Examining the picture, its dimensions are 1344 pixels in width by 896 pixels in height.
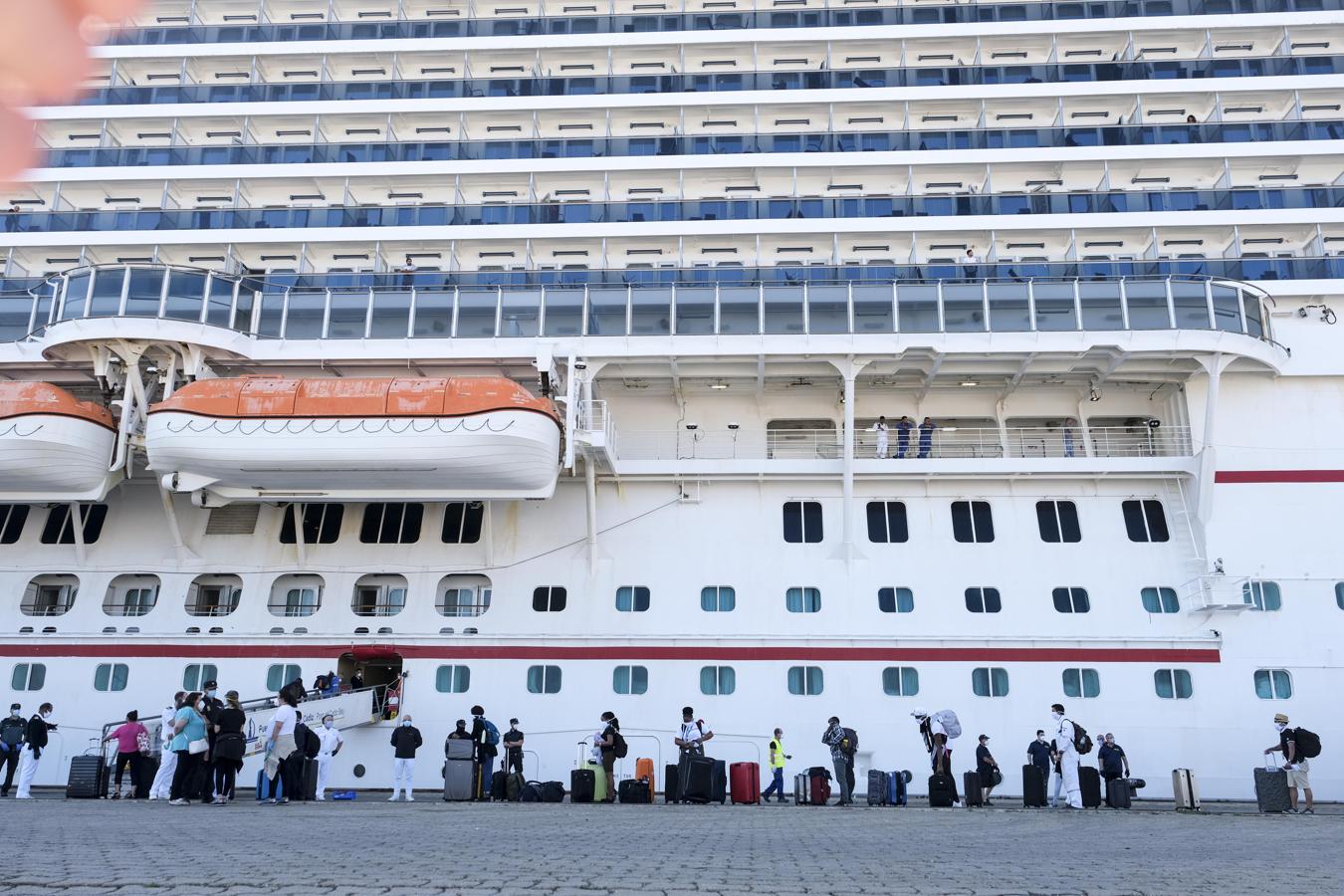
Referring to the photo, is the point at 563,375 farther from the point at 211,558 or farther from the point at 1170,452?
the point at 1170,452

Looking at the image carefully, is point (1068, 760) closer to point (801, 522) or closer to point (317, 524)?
point (801, 522)

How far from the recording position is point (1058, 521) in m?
18.6

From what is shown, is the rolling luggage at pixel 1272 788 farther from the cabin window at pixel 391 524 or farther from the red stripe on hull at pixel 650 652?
the cabin window at pixel 391 524

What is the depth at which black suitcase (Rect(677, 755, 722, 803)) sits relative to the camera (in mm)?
14062

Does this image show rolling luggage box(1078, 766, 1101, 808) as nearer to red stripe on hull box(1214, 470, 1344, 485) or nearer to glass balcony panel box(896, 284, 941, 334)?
red stripe on hull box(1214, 470, 1344, 485)

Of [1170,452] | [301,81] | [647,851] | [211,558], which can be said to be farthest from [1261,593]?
[301,81]

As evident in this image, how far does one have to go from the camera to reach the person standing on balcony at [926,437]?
1881 centimetres

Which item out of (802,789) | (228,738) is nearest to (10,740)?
(228,738)

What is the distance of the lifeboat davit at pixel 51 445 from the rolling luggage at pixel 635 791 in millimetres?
10530

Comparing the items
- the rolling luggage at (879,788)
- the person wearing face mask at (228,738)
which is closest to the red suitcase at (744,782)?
the rolling luggage at (879,788)

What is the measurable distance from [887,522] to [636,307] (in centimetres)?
605

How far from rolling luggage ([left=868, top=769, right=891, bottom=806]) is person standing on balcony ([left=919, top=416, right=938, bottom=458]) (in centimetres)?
639

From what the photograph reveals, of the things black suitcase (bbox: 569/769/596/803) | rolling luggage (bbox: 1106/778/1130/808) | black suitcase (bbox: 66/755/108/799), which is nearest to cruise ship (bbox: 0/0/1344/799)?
rolling luggage (bbox: 1106/778/1130/808)

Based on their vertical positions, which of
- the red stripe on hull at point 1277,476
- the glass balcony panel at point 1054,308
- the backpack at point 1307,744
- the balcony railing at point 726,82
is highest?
the balcony railing at point 726,82
